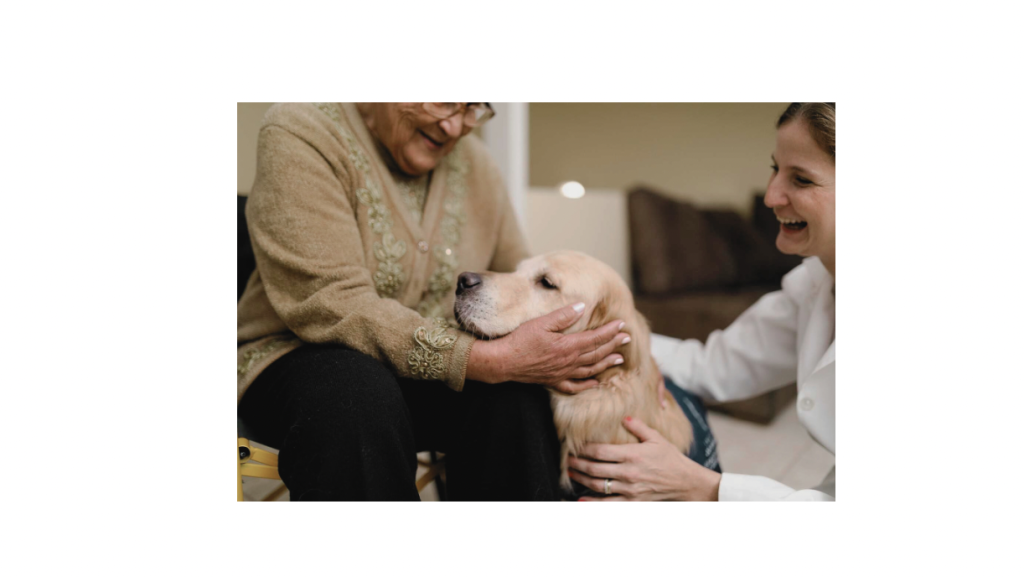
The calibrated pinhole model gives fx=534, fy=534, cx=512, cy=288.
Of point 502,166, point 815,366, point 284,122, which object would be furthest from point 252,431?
point 502,166

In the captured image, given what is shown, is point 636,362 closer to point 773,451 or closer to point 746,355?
point 746,355

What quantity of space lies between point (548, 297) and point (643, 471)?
38 cm

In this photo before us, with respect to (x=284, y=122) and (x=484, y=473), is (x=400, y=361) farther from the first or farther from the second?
(x=284, y=122)

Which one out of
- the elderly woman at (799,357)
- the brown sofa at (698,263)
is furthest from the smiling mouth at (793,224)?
the brown sofa at (698,263)

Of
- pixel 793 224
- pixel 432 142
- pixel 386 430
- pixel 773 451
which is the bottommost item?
pixel 773 451

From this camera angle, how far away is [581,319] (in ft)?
3.25

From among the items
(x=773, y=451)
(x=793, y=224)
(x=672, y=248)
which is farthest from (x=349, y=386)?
(x=672, y=248)

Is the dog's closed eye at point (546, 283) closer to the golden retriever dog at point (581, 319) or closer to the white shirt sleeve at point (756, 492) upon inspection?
the golden retriever dog at point (581, 319)

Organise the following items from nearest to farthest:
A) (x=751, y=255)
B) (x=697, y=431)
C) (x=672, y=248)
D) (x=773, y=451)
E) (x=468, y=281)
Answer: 1. (x=468, y=281)
2. (x=697, y=431)
3. (x=773, y=451)
4. (x=672, y=248)
5. (x=751, y=255)

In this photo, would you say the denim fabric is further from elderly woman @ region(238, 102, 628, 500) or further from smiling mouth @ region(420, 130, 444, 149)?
smiling mouth @ region(420, 130, 444, 149)

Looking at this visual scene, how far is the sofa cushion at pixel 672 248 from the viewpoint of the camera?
8.53 ft

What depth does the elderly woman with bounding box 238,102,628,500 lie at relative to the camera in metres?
0.86

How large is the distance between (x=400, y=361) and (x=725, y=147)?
2.52 m

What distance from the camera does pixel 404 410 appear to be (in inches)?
34.9
